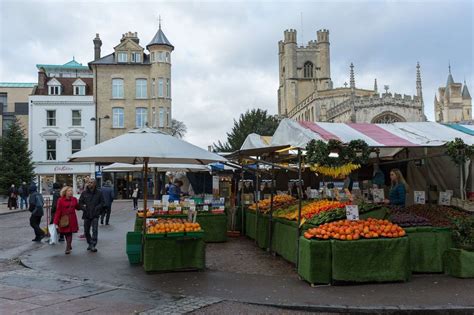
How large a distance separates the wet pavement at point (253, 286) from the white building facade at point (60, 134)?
35.3 metres

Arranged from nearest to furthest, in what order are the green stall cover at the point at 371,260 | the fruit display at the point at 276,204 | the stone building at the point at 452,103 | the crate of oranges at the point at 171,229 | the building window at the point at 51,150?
the green stall cover at the point at 371,260 < the crate of oranges at the point at 171,229 < the fruit display at the point at 276,204 < the building window at the point at 51,150 < the stone building at the point at 452,103

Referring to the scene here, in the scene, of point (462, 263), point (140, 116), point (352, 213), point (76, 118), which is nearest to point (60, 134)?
point (76, 118)

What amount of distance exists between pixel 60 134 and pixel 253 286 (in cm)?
4125

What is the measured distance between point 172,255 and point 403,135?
6.06m

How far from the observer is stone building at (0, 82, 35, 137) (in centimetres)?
5700

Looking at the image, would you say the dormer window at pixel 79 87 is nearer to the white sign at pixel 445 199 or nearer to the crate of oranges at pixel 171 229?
the crate of oranges at pixel 171 229

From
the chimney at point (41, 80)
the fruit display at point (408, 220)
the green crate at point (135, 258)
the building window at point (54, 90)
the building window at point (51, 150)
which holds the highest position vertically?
the chimney at point (41, 80)

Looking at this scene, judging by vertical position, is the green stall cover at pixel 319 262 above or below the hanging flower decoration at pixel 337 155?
below

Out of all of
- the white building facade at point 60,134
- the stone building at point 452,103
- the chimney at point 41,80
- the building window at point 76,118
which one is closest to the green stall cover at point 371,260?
the white building facade at point 60,134

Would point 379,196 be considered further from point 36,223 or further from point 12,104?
point 12,104

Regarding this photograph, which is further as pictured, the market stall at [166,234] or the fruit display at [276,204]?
the fruit display at [276,204]

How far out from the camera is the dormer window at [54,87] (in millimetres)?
45781

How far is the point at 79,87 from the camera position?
150ft

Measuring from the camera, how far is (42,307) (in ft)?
21.5
